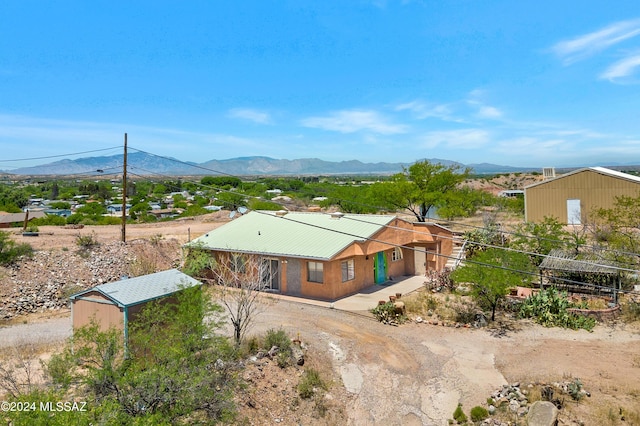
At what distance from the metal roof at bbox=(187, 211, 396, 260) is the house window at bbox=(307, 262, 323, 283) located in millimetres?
693

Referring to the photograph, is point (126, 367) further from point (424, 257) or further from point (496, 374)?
point (424, 257)

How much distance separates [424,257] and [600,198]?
64.1 ft

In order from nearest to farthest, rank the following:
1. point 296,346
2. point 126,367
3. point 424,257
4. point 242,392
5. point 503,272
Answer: point 126,367
point 242,392
point 296,346
point 503,272
point 424,257

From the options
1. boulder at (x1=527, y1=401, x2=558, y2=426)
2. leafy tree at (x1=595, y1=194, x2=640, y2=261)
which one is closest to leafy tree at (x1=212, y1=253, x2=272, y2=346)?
boulder at (x1=527, y1=401, x2=558, y2=426)

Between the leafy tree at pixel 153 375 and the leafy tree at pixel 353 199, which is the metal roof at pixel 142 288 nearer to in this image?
the leafy tree at pixel 153 375

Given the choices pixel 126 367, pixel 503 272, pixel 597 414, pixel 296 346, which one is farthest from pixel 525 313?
pixel 126 367

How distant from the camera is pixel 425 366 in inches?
545

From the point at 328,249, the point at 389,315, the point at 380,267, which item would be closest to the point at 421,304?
the point at 389,315

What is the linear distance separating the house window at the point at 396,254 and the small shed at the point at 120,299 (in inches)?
532

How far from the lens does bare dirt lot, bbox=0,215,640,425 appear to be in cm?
1152

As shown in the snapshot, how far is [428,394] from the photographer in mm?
12453

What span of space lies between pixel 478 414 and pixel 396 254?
46.5ft

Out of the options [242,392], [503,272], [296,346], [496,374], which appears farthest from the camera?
[503,272]

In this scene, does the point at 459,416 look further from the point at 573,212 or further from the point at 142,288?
the point at 573,212
